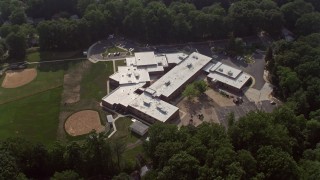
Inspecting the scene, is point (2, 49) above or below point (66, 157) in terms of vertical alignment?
above

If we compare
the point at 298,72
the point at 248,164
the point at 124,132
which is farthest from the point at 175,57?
the point at 248,164

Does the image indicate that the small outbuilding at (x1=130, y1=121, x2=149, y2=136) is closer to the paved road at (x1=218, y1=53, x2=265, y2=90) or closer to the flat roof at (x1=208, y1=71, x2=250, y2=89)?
the flat roof at (x1=208, y1=71, x2=250, y2=89)

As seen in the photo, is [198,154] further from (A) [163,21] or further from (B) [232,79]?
(A) [163,21]

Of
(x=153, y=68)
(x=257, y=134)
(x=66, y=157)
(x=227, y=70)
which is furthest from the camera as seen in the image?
(x=153, y=68)

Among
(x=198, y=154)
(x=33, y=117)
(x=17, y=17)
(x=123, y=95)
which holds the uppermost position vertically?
(x=17, y=17)

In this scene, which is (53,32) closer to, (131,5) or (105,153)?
(131,5)

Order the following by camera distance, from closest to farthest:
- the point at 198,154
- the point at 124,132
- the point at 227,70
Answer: the point at 198,154 → the point at 124,132 → the point at 227,70

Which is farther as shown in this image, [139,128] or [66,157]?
[139,128]

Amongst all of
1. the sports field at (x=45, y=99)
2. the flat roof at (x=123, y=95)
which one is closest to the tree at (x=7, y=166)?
the sports field at (x=45, y=99)
